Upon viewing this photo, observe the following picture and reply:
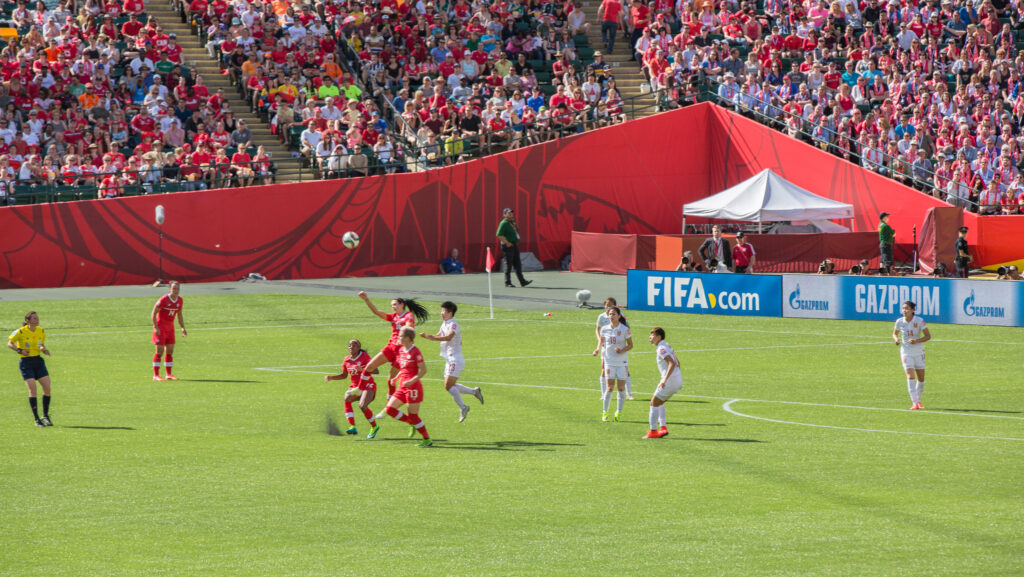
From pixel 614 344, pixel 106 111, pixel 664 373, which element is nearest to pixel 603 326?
pixel 614 344

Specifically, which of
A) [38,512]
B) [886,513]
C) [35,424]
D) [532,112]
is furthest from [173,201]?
[886,513]

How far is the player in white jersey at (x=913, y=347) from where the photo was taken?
65.1 ft

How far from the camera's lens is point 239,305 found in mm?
35969

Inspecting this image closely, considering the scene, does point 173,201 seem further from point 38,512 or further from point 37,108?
point 38,512

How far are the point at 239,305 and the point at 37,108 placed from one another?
8.33 meters

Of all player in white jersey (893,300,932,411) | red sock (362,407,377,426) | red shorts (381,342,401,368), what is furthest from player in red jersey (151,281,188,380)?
player in white jersey (893,300,932,411)

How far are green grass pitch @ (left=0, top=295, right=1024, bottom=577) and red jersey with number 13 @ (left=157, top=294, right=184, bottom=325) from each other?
46.9 inches

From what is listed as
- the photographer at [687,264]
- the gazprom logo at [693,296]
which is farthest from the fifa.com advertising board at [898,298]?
the photographer at [687,264]

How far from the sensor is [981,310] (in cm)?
3131

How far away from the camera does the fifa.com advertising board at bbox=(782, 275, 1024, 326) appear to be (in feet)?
102

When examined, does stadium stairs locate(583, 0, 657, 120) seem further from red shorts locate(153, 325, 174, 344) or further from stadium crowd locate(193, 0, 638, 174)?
red shorts locate(153, 325, 174, 344)

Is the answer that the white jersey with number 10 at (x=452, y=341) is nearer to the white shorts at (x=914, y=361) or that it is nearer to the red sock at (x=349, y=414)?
the red sock at (x=349, y=414)

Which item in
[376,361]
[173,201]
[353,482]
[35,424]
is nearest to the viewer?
[353,482]

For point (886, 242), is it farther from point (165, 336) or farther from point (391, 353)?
point (391, 353)
